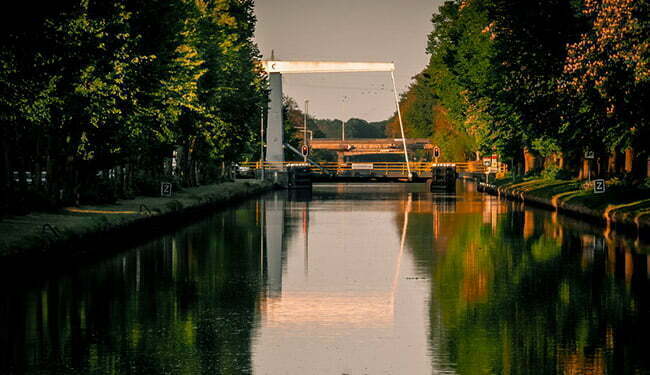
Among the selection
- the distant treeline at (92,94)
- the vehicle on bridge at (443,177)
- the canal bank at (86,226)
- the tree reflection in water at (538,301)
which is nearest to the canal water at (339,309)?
the tree reflection in water at (538,301)

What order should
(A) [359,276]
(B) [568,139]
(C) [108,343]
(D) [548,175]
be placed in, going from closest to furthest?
(C) [108,343], (A) [359,276], (B) [568,139], (D) [548,175]

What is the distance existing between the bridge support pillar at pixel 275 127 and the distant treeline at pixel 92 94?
106ft

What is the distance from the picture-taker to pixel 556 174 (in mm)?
69812

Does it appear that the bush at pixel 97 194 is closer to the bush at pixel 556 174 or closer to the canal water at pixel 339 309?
the canal water at pixel 339 309

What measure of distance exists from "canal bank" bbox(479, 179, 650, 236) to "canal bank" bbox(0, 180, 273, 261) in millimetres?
14260

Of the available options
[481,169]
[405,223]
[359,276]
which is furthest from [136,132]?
[481,169]

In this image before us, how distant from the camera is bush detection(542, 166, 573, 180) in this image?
68.8m

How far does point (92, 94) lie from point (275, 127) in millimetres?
61137

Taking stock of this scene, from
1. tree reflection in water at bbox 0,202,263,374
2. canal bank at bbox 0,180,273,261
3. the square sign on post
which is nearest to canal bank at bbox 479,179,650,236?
canal bank at bbox 0,180,273,261

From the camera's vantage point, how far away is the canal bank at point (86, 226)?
78.5 feet

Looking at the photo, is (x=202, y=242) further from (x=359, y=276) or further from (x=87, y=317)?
(x=87, y=317)

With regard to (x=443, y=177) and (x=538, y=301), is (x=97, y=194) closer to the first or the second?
(x=538, y=301)

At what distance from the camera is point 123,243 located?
29234mm

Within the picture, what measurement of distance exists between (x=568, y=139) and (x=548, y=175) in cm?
2637
